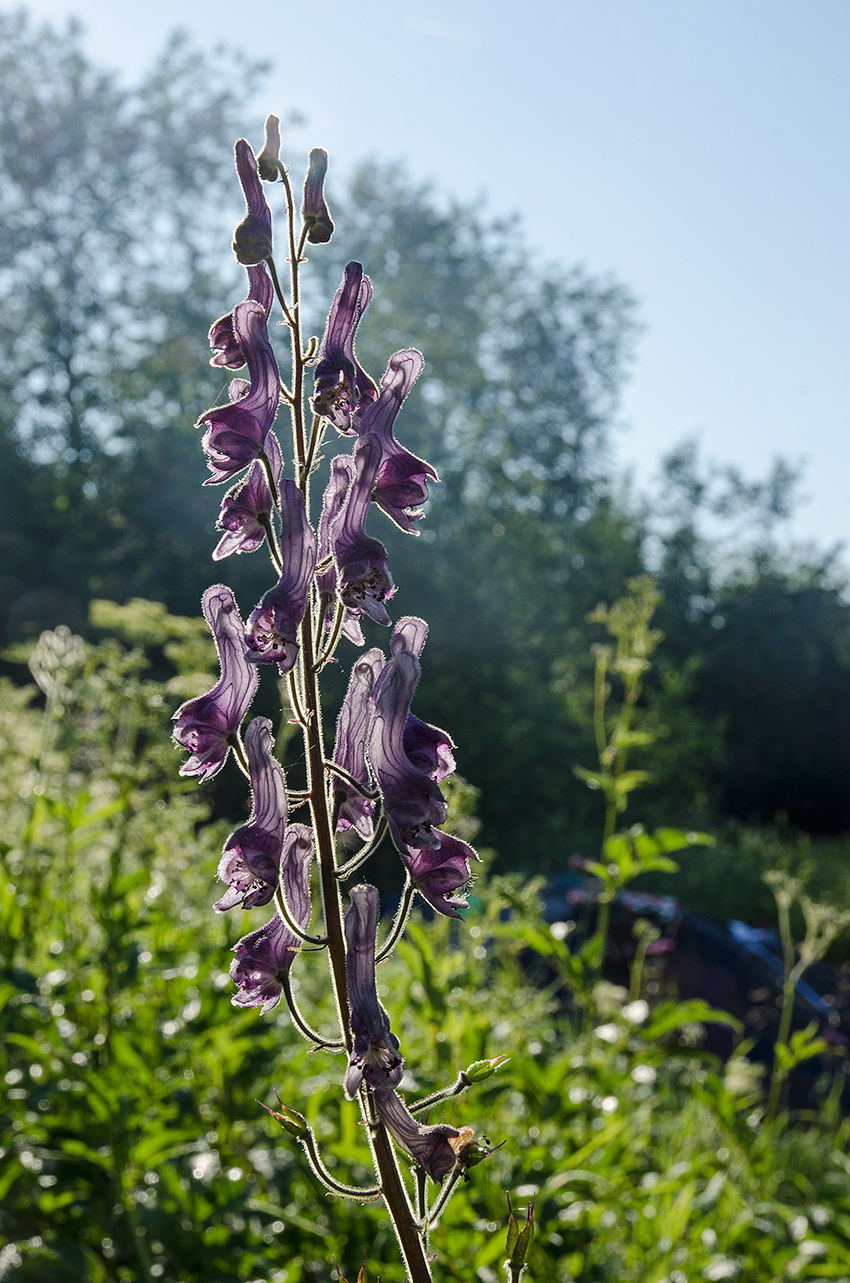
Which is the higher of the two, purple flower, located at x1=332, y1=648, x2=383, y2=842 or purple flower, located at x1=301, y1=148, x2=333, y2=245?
purple flower, located at x1=301, y1=148, x2=333, y2=245

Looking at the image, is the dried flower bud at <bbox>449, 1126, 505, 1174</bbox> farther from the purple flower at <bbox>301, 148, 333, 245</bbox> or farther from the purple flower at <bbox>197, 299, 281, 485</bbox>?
the purple flower at <bbox>301, 148, 333, 245</bbox>

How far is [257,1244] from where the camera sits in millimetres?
2244

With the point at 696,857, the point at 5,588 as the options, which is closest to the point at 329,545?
the point at 696,857

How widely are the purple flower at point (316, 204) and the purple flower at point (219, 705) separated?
0.52 meters

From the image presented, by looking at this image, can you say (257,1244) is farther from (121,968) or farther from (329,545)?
(329,545)

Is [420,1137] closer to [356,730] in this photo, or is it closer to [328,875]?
[328,875]

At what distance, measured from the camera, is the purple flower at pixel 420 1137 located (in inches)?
45.9

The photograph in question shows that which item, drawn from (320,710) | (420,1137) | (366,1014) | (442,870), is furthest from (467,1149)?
(320,710)

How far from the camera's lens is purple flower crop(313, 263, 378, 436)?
52.5 inches

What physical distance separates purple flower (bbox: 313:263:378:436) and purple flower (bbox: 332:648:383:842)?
1.15 ft

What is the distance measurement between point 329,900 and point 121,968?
64.4 inches

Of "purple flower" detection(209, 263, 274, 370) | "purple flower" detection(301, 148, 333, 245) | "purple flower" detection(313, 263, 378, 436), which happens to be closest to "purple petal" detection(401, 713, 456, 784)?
"purple flower" detection(313, 263, 378, 436)

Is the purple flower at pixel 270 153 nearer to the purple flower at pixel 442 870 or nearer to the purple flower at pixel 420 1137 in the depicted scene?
the purple flower at pixel 442 870

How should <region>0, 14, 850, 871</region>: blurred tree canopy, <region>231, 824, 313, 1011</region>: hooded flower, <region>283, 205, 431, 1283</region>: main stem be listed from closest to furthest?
<region>283, 205, 431, 1283</region>: main stem < <region>231, 824, 313, 1011</region>: hooded flower < <region>0, 14, 850, 871</region>: blurred tree canopy
